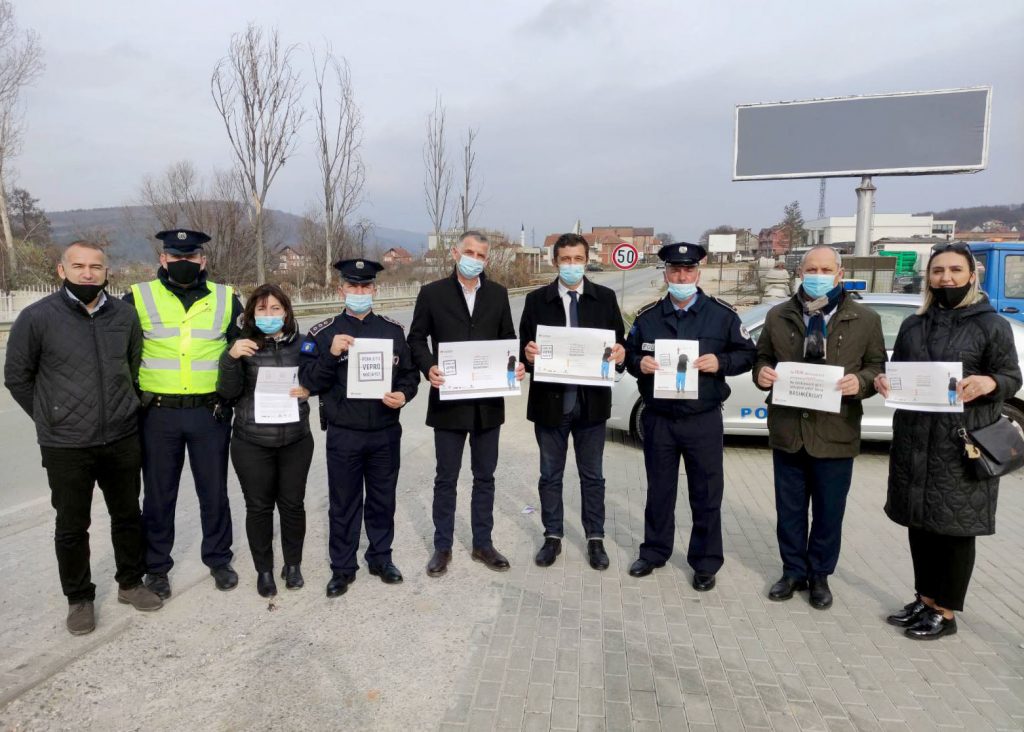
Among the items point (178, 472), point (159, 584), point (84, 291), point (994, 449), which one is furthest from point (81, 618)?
point (994, 449)

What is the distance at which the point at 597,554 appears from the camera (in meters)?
4.31

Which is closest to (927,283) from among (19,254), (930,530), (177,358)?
(930,530)

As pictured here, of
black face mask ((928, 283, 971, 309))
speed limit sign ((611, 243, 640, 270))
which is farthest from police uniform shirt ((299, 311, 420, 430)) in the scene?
speed limit sign ((611, 243, 640, 270))

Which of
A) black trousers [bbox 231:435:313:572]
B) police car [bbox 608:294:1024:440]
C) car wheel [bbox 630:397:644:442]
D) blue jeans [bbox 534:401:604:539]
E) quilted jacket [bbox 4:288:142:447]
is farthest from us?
car wheel [bbox 630:397:644:442]

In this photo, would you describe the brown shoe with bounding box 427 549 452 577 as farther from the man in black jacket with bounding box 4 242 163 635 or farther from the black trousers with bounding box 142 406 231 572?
the man in black jacket with bounding box 4 242 163 635

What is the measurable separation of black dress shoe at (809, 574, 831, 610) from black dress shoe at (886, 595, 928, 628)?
0.31m

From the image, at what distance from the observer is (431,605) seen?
3764 millimetres

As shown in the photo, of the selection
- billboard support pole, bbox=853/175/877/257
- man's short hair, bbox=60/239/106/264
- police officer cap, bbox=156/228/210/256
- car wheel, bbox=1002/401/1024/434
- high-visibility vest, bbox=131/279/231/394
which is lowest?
car wheel, bbox=1002/401/1024/434

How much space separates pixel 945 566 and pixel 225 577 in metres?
4.06

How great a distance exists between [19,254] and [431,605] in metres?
32.2

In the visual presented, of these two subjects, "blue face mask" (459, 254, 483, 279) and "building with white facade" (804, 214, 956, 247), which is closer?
"blue face mask" (459, 254, 483, 279)

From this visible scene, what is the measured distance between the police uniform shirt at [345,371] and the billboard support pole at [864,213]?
958 inches

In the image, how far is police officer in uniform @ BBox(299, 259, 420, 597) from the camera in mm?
3773

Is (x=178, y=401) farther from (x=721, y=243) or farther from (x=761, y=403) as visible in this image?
(x=721, y=243)
